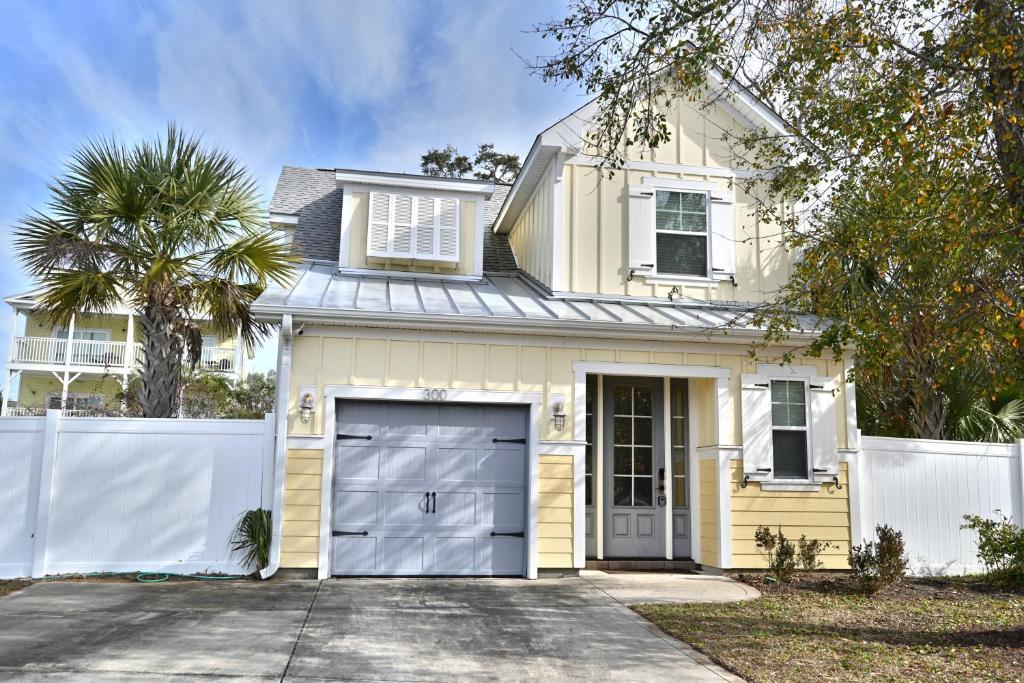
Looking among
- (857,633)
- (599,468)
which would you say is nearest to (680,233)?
(599,468)

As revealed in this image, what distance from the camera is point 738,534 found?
10.3 metres

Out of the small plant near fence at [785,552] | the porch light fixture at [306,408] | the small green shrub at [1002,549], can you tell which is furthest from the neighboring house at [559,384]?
the small green shrub at [1002,549]

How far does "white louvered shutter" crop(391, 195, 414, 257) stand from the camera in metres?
11.7

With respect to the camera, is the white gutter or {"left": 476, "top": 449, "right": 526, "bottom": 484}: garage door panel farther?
{"left": 476, "top": 449, "right": 526, "bottom": 484}: garage door panel

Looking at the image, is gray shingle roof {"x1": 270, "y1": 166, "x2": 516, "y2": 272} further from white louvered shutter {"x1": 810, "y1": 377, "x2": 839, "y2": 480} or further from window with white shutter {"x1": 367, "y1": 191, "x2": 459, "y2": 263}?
white louvered shutter {"x1": 810, "y1": 377, "x2": 839, "y2": 480}

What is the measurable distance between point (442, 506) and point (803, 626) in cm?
432

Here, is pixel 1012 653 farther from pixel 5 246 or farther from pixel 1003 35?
pixel 5 246

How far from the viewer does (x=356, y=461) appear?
976 cm

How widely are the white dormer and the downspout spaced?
2547 millimetres

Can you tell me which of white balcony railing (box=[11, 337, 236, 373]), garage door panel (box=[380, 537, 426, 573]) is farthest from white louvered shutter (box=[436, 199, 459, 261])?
white balcony railing (box=[11, 337, 236, 373])

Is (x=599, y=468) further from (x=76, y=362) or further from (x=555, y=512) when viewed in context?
(x=76, y=362)

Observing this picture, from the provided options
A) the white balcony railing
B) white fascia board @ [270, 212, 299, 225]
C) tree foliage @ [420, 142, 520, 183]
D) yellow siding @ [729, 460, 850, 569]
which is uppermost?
tree foliage @ [420, 142, 520, 183]

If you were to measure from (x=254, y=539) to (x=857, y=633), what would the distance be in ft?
20.9

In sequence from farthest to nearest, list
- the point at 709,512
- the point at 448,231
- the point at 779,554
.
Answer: the point at 448,231 → the point at 709,512 → the point at 779,554
